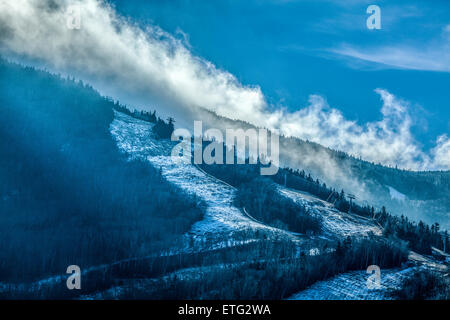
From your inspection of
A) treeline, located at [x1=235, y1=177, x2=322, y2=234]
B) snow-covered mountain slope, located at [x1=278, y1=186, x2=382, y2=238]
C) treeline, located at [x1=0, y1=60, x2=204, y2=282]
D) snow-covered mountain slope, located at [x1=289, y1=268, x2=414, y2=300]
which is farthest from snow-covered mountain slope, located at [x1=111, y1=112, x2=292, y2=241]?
snow-covered mountain slope, located at [x1=289, y1=268, x2=414, y2=300]

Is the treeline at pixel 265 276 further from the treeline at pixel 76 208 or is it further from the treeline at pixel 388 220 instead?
the treeline at pixel 388 220

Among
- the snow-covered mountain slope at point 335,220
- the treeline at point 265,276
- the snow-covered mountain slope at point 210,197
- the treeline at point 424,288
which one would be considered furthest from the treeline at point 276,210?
the treeline at point 424,288

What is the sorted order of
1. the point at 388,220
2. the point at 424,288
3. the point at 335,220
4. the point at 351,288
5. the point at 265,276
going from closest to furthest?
the point at 424,288
the point at 351,288
the point at 265,276
the point at 335,220
the point at 388,220

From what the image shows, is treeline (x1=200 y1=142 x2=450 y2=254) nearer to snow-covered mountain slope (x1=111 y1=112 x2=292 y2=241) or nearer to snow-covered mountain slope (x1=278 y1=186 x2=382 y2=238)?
snow-covered mountain slope (x1=278 y1=186 x2=382 y2=238)

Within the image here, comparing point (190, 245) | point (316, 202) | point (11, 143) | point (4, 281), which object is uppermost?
point (11, 143)

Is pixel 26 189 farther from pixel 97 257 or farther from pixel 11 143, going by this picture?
pixel 97 257

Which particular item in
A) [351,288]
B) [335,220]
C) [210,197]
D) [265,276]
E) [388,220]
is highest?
[210,197]

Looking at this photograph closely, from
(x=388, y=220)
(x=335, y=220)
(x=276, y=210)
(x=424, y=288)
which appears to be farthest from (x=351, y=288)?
(x=388, y=220)

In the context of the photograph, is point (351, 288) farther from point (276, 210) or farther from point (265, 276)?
point (276, 210)
